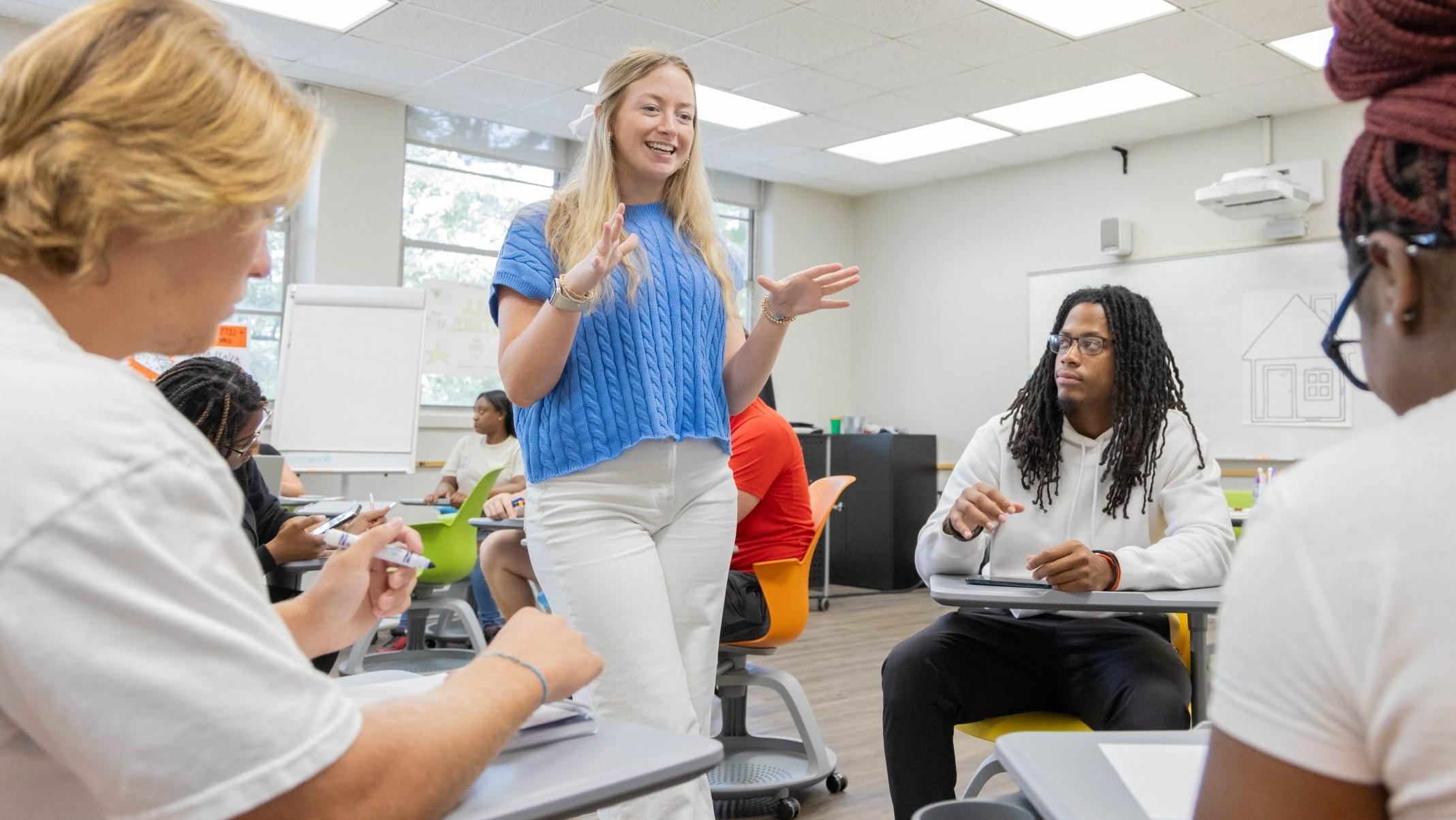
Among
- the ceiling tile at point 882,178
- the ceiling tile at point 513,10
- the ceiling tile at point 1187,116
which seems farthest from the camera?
the ceiling tile at point 882,178

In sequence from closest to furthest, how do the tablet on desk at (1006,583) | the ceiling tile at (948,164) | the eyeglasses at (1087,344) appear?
the tablet on desk at (1006,583)
the eyeglasses at (1087,344)
the ceiling tile at (948,164)

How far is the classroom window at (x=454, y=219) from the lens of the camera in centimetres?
643

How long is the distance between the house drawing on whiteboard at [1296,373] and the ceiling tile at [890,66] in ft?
7.70

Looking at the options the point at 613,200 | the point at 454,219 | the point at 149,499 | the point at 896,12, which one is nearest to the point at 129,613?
the point at 149,499

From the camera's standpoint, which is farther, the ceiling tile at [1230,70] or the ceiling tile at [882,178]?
the ceiling tile at [882,178]

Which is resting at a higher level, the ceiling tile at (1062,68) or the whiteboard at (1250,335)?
the ceiling tile at (1062,68)

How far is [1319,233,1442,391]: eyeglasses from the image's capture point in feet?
2.07

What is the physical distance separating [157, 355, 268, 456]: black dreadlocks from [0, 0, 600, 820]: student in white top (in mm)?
1673

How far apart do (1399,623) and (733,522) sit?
4.16ft

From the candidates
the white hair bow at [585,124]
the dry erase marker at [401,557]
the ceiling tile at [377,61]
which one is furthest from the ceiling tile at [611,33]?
the dry erase marker at [401,557]

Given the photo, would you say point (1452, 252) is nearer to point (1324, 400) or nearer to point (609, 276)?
point (609, 276)

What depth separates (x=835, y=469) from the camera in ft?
23.6

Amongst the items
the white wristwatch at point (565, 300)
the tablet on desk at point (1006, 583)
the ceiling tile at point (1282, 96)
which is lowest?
the tablet on desk at point (1006, 583)

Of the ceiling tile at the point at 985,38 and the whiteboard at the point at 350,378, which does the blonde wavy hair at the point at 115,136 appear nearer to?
the ceiling tile at the point at 985,38
